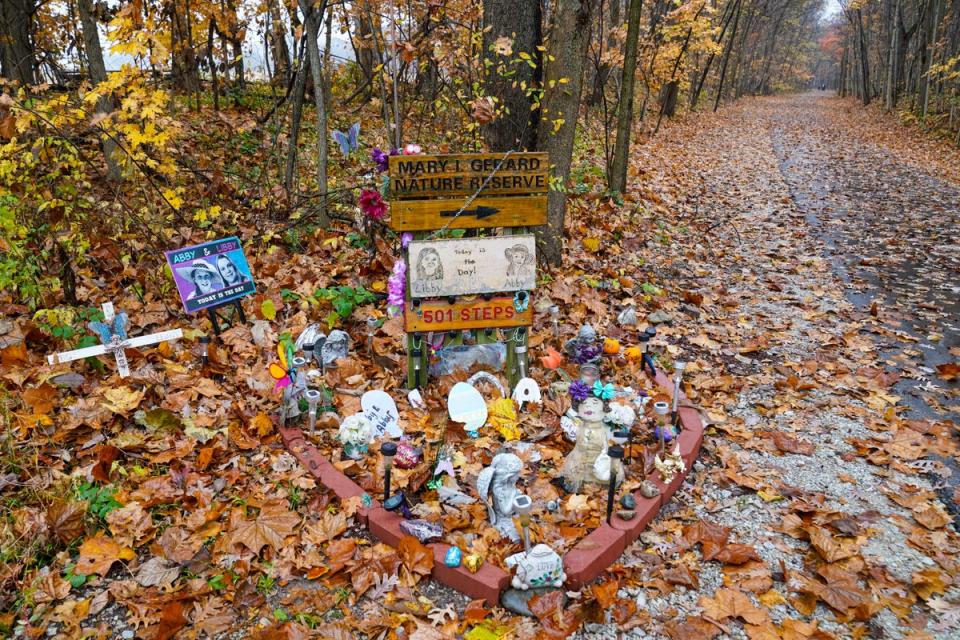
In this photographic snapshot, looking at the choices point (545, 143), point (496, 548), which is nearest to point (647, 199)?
point (545, 143)

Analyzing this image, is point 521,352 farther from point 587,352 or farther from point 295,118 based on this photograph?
point 295,118

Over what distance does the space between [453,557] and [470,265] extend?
215 cm

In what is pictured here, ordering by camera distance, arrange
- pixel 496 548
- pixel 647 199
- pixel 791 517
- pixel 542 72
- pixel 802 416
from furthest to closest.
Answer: pixel 647 199
pixel 542 72
pixel 802 416
pixel 791 517
pixel 496 548

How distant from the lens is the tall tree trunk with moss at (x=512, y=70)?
21.2 ft

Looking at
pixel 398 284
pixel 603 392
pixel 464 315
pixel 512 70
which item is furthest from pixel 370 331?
pixel 512 70

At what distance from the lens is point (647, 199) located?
11.5 meters

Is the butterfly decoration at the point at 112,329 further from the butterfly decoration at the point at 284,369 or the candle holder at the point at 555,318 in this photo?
the candle holder at the point at 555,318

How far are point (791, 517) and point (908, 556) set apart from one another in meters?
0.63

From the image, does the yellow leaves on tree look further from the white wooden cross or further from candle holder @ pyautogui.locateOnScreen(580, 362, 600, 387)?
candle holder @ pyautogui.locateOnScreen(580, 362, 600, 387)

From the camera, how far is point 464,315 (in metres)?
4.52

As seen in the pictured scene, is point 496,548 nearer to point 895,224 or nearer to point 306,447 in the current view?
point 306,447

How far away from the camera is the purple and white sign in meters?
4.50

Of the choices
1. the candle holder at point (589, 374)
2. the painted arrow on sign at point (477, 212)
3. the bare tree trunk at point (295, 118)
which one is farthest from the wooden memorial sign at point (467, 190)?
the bare tree trunk at point (295, 118)

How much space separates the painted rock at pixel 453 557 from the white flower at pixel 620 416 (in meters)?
1.40
